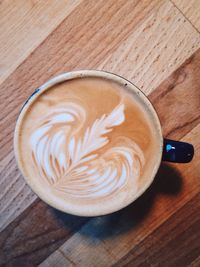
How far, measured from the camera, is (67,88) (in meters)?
0.64

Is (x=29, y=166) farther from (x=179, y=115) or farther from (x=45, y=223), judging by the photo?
(x=179, y=115)

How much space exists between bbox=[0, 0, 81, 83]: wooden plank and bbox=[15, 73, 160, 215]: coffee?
0.59ft

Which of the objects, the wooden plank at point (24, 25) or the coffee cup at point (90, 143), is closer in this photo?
the coffee cup at point (90, 143)

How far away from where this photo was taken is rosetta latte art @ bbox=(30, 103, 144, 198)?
2.12 ft

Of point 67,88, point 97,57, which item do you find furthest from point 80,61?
point 67,88

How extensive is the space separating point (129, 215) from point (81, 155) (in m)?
0.23

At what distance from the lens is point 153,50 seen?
77 centimetres

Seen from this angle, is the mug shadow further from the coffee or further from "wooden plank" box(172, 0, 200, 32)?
"wooden plank" box(172, 0, 200, 32)

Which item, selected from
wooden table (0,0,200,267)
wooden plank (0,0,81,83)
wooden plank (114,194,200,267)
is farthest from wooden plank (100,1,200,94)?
wooden plank (114,194,200,267)

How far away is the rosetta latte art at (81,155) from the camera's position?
0.65 meters

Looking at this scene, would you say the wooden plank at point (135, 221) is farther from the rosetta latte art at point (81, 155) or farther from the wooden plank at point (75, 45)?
the wooden plank at point (75, 45)

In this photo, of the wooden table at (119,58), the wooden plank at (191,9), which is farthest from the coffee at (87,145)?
the wooden plank at (191,9)

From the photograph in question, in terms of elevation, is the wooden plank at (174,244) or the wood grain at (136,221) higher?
the wood grain at (136,221)

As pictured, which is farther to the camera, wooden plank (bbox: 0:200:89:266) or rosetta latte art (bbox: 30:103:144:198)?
wooden plank (bbox: 0:200:89:266)
